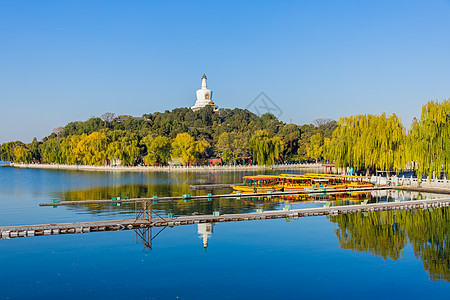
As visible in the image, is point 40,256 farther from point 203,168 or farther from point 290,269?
point 203,168

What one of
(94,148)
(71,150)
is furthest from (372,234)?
(71,150)

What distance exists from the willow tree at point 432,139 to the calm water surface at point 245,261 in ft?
34.2

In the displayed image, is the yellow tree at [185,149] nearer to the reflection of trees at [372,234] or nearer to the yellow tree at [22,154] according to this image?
the yellow tree at [22,154]

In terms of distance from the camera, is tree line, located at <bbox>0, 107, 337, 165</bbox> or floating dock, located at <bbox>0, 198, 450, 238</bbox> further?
tree line, located at <bbox>0, 107, 337, 165</bbox>

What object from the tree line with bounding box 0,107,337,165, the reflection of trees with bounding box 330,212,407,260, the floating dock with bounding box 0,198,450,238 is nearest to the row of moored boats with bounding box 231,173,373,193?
the floating dock with bounding box 0,198,450,238

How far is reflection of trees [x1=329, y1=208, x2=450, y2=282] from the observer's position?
1870 centimetres

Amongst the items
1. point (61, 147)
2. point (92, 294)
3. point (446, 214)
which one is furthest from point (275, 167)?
point (92, 294)

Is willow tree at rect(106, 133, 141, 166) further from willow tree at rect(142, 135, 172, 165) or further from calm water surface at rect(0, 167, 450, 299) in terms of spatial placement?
calm water surface at rect(0, 167, 450, 299)

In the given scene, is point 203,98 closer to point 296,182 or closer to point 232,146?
point 232,146

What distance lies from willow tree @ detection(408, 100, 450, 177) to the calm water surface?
10412 millimetres

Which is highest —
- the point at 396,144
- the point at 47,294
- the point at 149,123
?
the point at 149,123

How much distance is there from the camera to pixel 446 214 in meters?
28.2

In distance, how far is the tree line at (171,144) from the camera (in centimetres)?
8531

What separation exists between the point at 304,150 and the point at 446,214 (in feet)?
244
